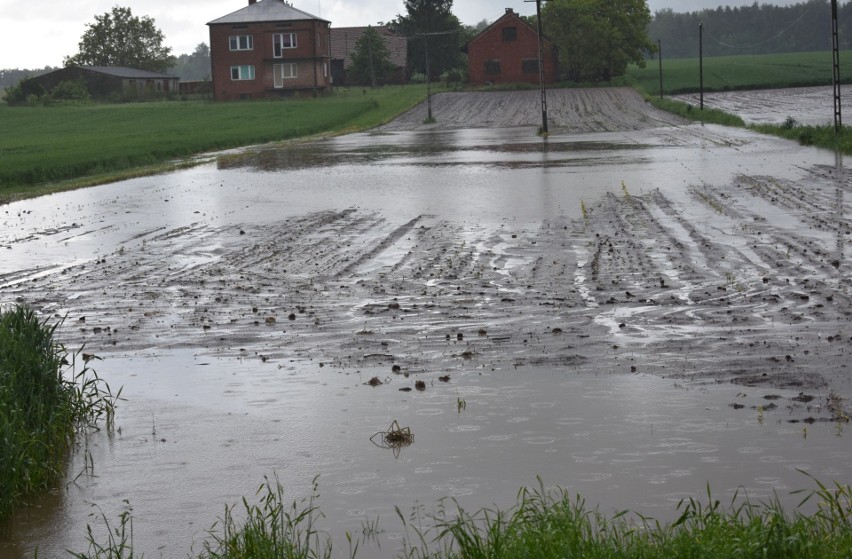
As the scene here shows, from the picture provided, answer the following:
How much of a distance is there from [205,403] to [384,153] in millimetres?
35330

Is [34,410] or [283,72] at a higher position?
[283,72]

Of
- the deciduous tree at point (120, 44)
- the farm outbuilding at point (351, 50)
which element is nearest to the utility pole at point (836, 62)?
the farm outbuilding at point (351, 50)

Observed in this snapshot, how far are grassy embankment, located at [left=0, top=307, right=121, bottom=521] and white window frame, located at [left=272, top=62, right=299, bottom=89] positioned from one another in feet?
315

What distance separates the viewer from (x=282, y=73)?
10381cm

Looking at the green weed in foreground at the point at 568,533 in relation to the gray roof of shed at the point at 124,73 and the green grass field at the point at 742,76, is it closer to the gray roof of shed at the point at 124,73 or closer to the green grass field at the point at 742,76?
the green grass field at the point at 742,76

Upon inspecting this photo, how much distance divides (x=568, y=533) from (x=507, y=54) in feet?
339

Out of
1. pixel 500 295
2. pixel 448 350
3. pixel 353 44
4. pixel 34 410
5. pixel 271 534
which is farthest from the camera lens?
pixel 353 44

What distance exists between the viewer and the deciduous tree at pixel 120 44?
14912cm

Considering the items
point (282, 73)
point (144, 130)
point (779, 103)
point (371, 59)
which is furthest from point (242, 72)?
point (779, 103)

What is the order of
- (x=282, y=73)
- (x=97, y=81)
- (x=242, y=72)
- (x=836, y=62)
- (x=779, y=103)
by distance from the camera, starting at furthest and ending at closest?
(x=97, y=81), (x=242, y=72), (x=282, y=73), (x=779, y=103), (x=836, y=62)

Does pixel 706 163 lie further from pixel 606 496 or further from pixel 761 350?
pixel 606 496

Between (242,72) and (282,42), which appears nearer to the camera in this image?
(282,42)

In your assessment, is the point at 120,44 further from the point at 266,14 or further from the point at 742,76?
the point at 742,76

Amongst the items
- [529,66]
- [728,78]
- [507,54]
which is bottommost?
[728,78]
